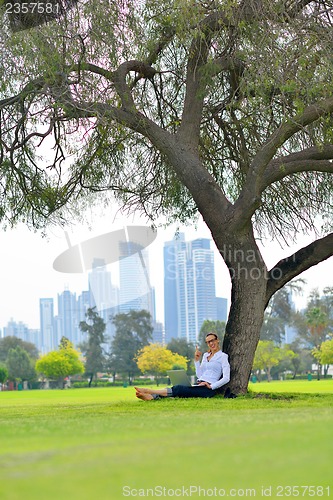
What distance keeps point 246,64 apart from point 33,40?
3.39 m

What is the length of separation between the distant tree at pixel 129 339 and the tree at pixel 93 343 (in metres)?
1.45

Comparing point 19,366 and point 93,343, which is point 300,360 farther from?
point 19,366

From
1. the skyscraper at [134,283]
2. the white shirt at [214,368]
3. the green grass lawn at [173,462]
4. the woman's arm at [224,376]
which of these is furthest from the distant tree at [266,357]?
the green grass lawn at [173,462]

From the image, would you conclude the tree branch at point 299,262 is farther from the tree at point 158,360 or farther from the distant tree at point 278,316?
the distant tree at point 278,316

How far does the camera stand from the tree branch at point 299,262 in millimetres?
14414

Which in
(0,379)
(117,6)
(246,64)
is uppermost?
(117,6)

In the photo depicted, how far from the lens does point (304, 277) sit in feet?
307

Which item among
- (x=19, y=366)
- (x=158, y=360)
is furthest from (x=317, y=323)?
(x=19, y=366)

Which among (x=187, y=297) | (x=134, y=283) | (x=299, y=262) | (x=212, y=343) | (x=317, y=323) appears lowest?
(x=212, y=343)

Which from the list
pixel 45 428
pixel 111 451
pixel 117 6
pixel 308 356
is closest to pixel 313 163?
pixel 117 6

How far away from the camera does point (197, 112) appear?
14836mm

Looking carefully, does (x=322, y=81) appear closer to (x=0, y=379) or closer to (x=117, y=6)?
(x=117, y=6)

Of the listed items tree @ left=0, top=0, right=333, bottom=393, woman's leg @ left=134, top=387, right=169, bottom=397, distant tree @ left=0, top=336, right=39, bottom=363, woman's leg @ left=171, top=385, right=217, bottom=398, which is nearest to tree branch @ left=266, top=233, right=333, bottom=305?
tree @ left=0, top=0, right=333, bottom=393

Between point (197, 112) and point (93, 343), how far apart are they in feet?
302
